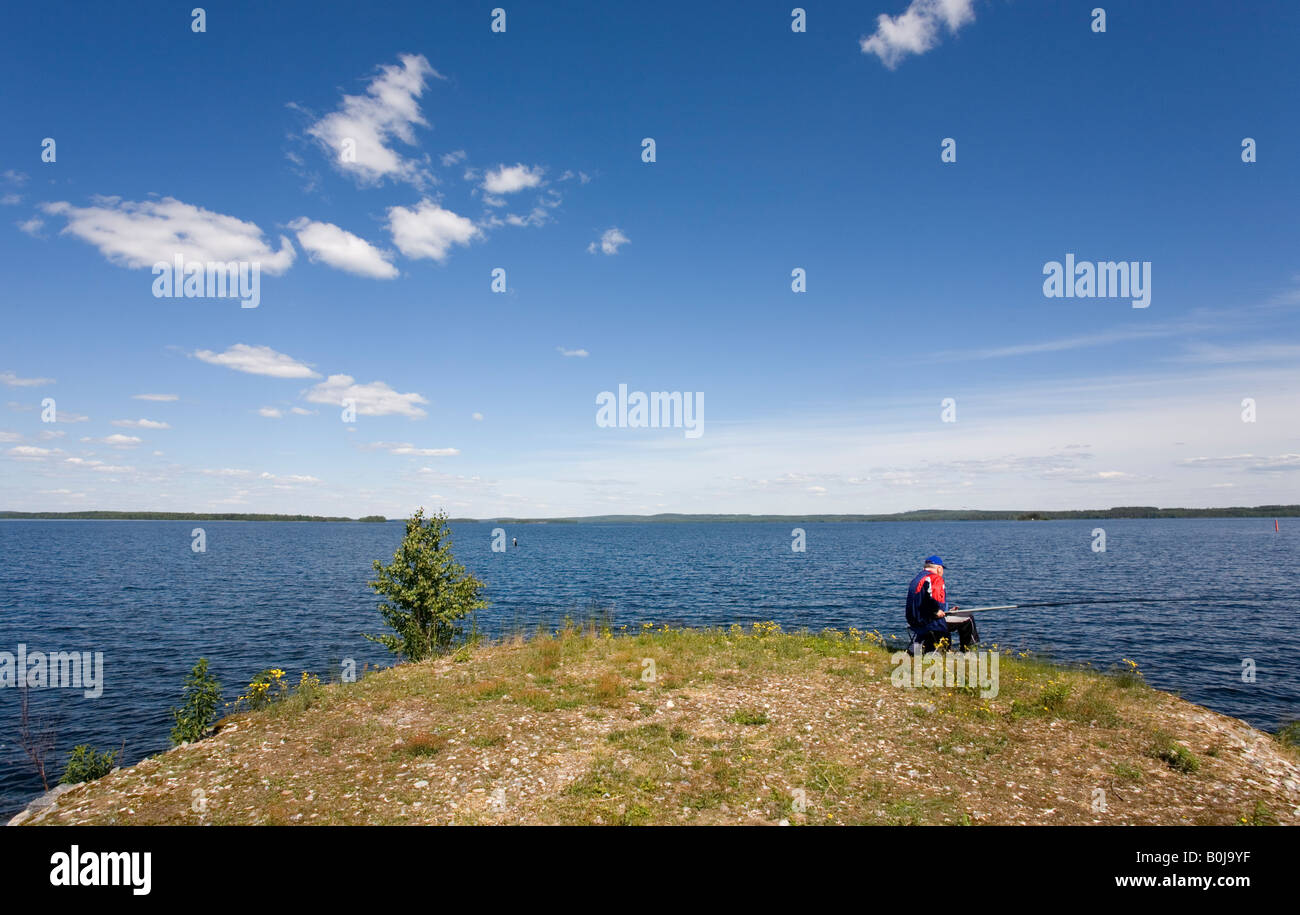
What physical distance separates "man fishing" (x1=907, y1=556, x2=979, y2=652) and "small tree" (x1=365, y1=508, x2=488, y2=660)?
55.1ft

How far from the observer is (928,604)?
17344mm

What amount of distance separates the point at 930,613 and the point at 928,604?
28 centimetres

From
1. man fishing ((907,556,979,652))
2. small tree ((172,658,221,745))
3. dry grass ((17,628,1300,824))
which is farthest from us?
man fishing ((907,556,979,652))

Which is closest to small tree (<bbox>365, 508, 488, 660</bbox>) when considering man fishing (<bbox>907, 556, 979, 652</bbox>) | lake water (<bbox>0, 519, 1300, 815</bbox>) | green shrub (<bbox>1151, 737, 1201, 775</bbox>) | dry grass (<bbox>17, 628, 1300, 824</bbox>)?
dry grass (<bbox>17, 628, 1300, 824</bbox>)

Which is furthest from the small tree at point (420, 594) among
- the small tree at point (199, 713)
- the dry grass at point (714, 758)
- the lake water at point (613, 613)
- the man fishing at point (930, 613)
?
the man fishing at point (930, 613)

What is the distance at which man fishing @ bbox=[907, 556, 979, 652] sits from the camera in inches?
677

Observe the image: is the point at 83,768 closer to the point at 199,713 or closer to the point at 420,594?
the point at 199,713

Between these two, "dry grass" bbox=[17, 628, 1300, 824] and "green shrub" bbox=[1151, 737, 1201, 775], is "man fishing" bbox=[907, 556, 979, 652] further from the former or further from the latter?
"green shrub" bbox=[1151, 737, 1201, 775]

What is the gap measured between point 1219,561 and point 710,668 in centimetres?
9128

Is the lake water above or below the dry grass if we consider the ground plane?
below

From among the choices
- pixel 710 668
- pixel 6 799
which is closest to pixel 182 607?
pixel 6 799

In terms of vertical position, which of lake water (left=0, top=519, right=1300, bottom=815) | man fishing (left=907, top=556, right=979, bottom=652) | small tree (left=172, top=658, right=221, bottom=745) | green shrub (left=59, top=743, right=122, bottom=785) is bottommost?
lake water (left=0, top=519, right=1300, bottom=815)
